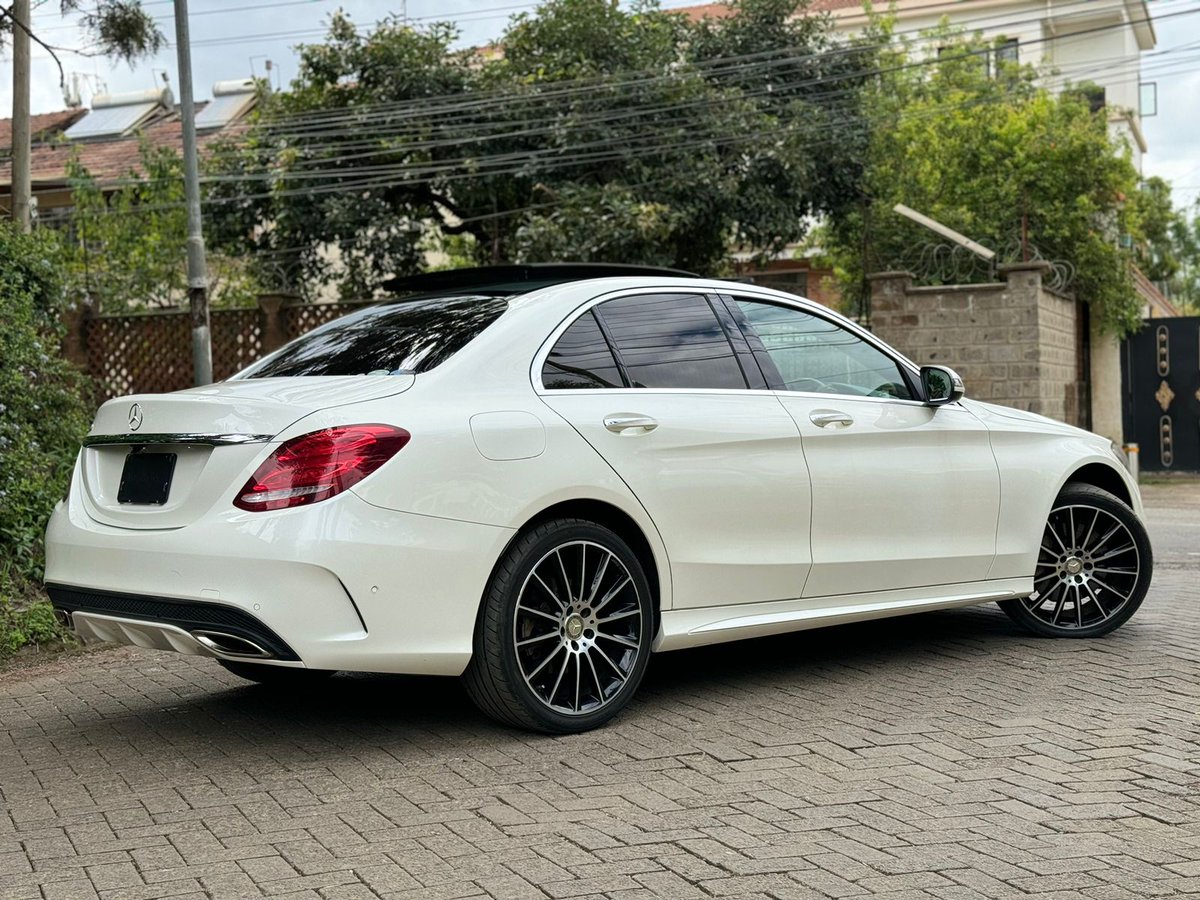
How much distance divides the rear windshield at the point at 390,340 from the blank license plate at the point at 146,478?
759 millimetres

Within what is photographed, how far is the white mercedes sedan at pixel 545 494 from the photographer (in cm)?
450

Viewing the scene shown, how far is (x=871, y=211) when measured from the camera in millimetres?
25344

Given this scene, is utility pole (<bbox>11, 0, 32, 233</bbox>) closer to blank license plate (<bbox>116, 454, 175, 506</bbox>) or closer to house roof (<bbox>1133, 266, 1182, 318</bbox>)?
blank license plate (<bbox>116, 454, 175, 506</bbox>)

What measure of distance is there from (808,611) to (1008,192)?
61.8 feet

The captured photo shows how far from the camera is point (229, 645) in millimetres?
4531

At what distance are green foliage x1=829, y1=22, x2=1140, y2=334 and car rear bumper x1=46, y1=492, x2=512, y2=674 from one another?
53.3ft

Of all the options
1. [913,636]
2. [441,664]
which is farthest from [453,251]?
[441,664]

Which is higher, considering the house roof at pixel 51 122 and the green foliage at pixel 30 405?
the house roof at pixel 51 122

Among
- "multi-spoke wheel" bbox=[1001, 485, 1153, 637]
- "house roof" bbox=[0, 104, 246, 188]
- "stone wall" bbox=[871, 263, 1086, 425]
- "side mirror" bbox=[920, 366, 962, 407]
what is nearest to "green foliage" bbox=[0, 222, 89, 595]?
"side mirror" bbox=[920, 366, 962, 407]

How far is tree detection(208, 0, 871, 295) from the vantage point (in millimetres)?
22672

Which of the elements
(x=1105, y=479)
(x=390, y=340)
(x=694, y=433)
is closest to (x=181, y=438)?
(x=390, y=340)

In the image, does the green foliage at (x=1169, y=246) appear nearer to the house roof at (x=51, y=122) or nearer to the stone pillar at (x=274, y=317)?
the stone pillar at (x=274, y=317)

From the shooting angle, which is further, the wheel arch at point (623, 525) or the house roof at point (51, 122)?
the house roof at point (51, 122)

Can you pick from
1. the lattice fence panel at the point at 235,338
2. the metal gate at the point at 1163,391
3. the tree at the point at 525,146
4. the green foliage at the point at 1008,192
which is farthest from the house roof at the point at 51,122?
the metal gate at the point at 1163,391
